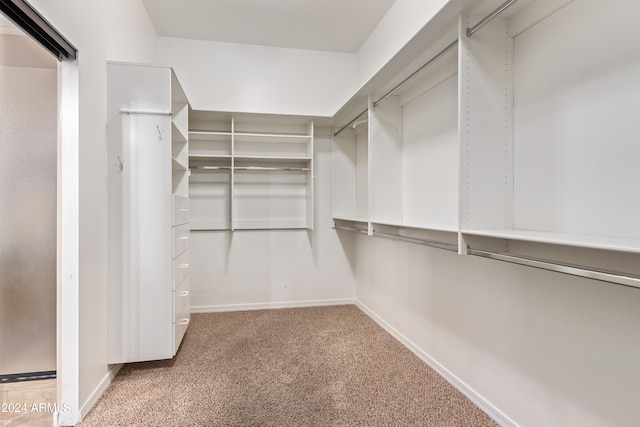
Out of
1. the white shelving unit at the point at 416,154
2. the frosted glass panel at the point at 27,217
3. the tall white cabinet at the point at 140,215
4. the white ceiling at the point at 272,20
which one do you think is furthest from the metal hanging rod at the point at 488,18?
the frosted glass panel at the point at 27,217

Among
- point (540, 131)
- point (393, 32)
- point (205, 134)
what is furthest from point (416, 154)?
point (205, 134)

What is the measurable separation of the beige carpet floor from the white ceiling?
297 cm

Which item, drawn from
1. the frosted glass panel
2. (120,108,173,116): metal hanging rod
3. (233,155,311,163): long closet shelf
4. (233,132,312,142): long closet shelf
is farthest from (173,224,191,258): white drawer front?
(233,132,312,142): long closet shelf

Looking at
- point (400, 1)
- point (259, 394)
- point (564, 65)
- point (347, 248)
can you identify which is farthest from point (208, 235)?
point (564, 65)

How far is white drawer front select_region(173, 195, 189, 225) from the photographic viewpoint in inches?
88.4

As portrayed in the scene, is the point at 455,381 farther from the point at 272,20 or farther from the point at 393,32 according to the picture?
the point at 272,20

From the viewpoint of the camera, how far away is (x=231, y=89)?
3.46 metres

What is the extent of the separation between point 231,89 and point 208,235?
1643 mm

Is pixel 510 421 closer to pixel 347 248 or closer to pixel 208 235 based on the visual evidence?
pixel 347 248

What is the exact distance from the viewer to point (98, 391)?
6.25 feet

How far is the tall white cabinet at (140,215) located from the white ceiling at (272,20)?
1.15m

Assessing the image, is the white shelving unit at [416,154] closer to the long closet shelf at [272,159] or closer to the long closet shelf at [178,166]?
the long closet shelf at [272,159]

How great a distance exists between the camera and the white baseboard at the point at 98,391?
1737 millimetres

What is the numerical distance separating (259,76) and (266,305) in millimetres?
2612
